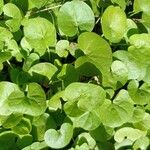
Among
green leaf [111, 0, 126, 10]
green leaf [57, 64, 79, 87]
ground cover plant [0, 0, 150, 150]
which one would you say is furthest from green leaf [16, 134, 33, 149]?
green leaf [111, 0, 126, 10]

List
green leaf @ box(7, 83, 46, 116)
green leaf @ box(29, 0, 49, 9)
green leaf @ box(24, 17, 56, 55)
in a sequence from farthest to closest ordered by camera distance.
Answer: green leaf @ box(29, 0, 49, 9)
green leaf @ box(24, 17, 56, 55)
green leaf @ box(7, 83, 46, 116)

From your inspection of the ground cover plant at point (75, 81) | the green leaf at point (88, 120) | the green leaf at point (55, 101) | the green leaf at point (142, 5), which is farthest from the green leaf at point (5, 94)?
the green leaf at point (142, 5)

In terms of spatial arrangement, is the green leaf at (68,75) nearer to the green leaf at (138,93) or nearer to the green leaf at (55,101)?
the green leaf at (55,101)

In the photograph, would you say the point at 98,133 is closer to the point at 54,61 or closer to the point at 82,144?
the point at 82,144

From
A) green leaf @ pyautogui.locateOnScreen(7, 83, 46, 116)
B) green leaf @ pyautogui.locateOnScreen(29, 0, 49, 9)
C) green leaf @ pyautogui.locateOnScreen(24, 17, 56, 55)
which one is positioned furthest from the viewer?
green leaf @ pyautogui.locateOnScreen(29, 0, 49, 9)

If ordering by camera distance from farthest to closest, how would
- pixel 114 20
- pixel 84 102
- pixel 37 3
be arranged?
pixel 37 3, pixel 114 20, pixel 84 102

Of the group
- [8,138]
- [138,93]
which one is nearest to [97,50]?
[138,93]

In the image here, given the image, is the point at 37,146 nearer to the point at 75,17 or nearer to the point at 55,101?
the point at 55,101

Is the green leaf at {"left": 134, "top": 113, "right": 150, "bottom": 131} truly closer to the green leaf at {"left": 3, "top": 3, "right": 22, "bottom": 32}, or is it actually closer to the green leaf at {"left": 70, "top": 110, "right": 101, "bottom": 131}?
the green leaf at {"left": 70, "top": 110, "right": 101, "bottom": 131}
